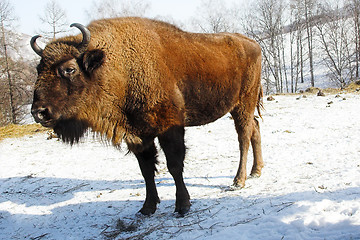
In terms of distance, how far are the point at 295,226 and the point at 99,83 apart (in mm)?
3045

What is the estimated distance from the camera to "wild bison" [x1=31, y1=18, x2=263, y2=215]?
369 cm

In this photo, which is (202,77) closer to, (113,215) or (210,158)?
(113,215)

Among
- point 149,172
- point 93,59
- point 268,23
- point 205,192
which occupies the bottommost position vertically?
point 205,192

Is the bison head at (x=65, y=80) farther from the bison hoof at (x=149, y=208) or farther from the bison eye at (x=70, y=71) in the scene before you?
the bison hoof at (x=149, y=208)

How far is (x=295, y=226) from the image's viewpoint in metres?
2.92

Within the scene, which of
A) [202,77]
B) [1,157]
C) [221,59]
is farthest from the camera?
[1,157]

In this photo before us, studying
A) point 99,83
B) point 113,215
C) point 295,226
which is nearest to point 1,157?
point 113,215

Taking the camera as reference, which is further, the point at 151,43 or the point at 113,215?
the point at 113,215

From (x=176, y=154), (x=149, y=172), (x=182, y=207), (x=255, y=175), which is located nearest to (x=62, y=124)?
(x=149, y=172)

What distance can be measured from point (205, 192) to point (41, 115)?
119 inches

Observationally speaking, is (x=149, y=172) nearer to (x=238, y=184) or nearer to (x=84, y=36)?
(x=238, y=184)

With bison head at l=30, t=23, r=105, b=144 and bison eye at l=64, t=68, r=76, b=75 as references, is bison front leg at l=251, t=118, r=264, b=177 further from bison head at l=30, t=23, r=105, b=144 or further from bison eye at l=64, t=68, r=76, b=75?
bison eye at l=64, t=68, r=76, b=75

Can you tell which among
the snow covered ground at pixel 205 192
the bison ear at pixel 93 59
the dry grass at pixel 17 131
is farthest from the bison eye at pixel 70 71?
the dry grass at pixel 17 131

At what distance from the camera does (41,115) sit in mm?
3480
